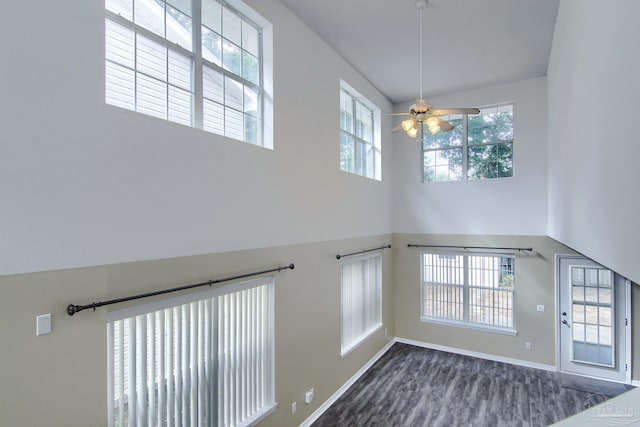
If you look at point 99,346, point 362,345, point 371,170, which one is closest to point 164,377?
point 99,346

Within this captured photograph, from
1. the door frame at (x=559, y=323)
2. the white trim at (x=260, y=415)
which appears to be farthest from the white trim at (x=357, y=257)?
the door frame at (x=559, y=323)

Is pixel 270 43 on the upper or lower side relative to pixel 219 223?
upper

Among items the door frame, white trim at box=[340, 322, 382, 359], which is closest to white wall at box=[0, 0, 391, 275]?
white trim at box=[340, 322, 382, 359]

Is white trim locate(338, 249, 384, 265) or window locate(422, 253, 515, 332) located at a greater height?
white trim locate(338, 249, 384, 265)

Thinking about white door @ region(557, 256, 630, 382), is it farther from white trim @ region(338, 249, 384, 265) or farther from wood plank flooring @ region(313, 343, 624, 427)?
white trim @ region(338, 249, 384, 265)

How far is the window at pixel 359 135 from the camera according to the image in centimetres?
538

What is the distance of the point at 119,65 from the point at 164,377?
234 cm

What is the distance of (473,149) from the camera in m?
6.45

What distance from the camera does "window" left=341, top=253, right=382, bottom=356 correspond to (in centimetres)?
514

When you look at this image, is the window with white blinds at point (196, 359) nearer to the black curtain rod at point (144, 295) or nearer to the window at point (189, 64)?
the black curtain rod at point (144, 295)

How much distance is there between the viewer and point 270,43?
3580 millimetres

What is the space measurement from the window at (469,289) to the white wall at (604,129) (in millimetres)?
3266

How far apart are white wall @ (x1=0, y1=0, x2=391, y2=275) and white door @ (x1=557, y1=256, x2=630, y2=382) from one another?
5.19 m

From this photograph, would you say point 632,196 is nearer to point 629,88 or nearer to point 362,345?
point 629,88
